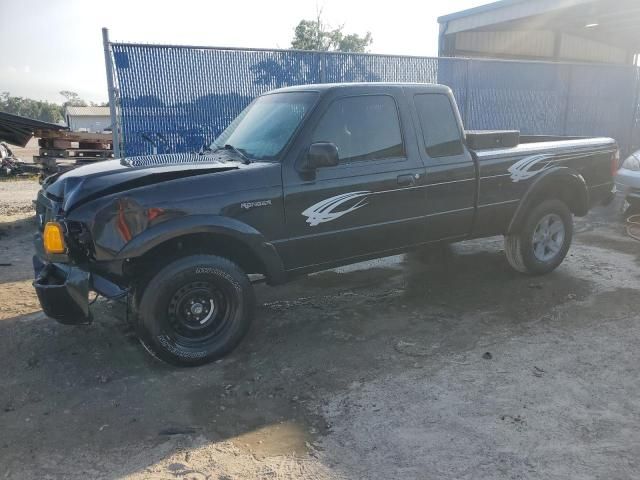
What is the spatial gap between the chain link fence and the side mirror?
4.73 metres

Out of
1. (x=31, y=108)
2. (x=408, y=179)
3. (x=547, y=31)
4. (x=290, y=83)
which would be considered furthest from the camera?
(x=31, y=108)

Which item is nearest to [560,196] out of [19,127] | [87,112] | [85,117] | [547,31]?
[19,127]

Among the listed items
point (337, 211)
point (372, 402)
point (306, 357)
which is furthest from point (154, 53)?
point (372, 402)

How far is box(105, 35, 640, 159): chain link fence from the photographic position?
7.67 meters

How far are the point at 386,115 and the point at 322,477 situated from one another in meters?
2.97

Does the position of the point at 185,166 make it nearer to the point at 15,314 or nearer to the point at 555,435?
the point at 15,314

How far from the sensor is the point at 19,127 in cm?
995

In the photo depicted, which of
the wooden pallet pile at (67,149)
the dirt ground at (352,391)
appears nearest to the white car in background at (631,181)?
the dirt ground at (352,391)

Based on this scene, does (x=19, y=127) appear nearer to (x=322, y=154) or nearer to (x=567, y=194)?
(x=322, y=154)

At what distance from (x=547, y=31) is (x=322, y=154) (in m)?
19.1

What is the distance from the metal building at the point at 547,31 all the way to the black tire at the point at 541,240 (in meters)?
10.7

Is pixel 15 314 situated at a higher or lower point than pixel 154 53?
lower

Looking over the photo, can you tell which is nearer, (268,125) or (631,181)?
(268,125)

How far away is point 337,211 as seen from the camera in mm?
4191
